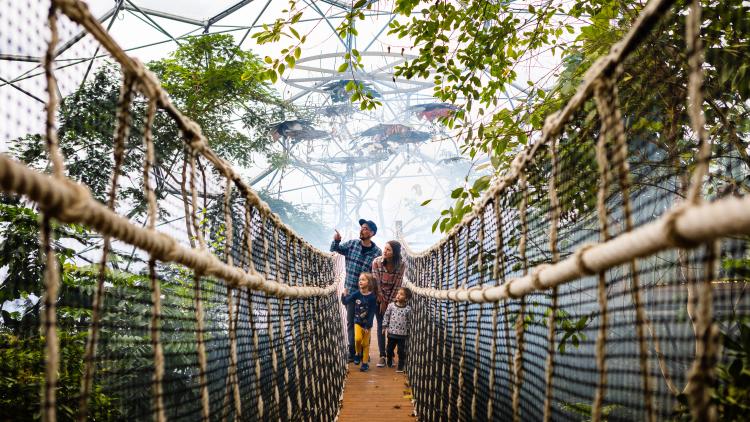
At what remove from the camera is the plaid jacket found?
460 centimetres

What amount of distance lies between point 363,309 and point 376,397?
0.86m

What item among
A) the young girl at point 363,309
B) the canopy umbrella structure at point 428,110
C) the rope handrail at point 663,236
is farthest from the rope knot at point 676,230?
the canopy umbrella structure at point 428,110

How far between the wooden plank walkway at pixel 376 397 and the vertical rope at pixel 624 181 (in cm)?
282

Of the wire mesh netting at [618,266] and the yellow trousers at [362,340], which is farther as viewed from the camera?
the yellow trousers at [362,340]

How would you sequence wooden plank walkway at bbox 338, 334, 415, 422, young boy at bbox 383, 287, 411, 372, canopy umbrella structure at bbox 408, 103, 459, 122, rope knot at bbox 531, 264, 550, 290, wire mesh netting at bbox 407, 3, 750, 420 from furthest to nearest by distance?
1. canopy umbrella structure at bbox 408, 103, 459, 122
2. young boy at bbox 383, 287, 411, 372
3. wooden plank walkway at bbox 338, 334, 415, 422
4. rope knot at bbox 531, 264, 550, 290
5. wire mesh netting at bbox 407, 3, 750, 420

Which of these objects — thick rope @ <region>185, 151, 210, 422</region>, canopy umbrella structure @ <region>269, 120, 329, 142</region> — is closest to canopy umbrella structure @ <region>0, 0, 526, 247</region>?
canopy umbrella structure @ <region>269, 120, 329, 142</region>

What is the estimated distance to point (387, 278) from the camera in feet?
15.1

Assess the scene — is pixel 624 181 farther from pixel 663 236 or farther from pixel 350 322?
pixel 350 322

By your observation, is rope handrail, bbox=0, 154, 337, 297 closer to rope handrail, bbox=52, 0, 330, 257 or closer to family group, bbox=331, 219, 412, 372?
rope handrail, bbox=52, 0, 330, 257

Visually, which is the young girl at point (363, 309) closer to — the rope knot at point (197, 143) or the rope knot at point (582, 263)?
the rope knot at point (197, 143)

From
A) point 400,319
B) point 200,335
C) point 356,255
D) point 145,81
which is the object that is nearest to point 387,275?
point 356,255

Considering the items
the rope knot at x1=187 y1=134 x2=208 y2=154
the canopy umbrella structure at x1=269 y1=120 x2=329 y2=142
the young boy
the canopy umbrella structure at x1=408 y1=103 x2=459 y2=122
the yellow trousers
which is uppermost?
the canopy umbrella structure at x1=408 y1=103 x2=459 y2=122

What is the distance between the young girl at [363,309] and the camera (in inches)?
173

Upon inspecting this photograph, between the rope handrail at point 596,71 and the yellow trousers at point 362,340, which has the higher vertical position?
the rope handrail at point 596,71
